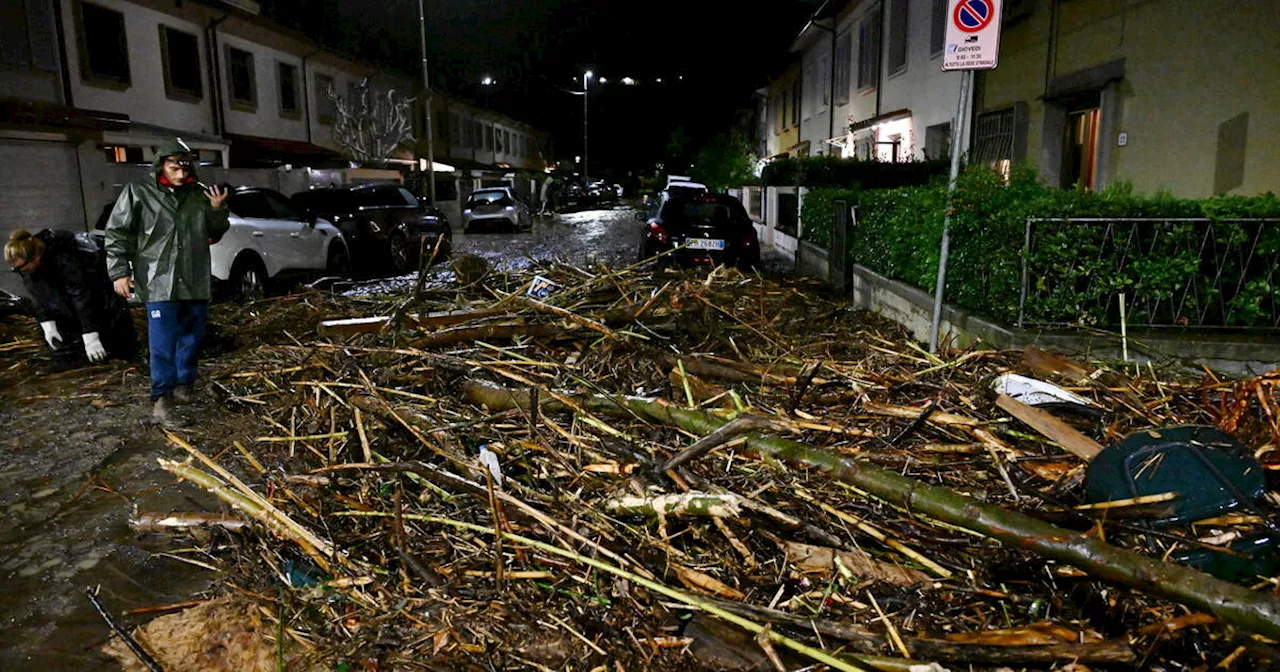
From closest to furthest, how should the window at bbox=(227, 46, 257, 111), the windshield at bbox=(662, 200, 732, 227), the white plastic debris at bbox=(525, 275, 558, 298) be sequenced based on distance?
the white plastic debris at bbox=(525, 275, 558, 298)
the windshield at bbox=(662, 200, 732, 227)
the window at bbox=(227, 46, 257, 111)

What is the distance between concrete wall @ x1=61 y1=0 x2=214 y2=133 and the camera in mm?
18125

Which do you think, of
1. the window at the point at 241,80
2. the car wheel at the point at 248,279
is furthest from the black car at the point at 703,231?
the window at the point at 241,80

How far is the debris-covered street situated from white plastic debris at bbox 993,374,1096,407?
0.05 meters

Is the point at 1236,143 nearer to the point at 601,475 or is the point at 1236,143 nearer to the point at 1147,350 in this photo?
the point at 1147,350

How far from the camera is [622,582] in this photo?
3.03 meters

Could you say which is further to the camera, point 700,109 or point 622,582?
point 700,109

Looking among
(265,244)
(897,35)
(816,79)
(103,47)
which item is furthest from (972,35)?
(816,79)

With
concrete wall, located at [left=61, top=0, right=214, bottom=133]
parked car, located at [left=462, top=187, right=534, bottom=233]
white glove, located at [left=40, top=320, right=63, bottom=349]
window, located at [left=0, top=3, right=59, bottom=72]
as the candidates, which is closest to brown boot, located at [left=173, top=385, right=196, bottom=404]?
white glove, located at [left=40, top=320, right=63, bottom=349]

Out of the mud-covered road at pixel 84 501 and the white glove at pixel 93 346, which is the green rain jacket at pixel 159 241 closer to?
the mud-covered road at pixel 84 501

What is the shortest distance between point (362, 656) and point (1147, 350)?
5.57 meters

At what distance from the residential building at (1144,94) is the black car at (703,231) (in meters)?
4.26

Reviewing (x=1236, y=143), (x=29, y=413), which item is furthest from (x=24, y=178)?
(x=1236, y=143)

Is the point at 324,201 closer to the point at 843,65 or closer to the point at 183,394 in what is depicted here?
the point at 183,394

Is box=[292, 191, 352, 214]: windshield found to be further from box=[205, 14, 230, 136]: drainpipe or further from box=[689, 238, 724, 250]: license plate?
box=[205, 14, 230, 136]: drainpipe
